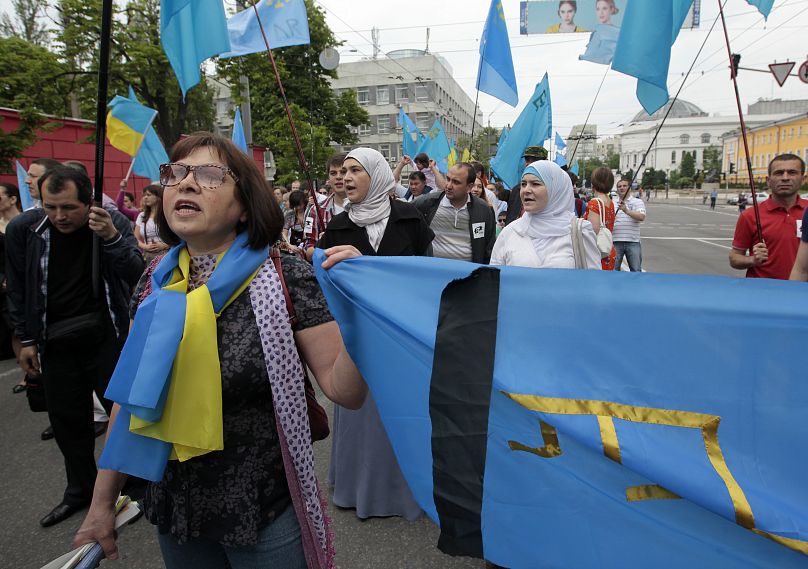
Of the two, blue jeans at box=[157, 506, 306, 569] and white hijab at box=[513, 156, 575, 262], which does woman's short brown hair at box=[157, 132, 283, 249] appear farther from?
white hijab at box=[513, 156, 575, 262]

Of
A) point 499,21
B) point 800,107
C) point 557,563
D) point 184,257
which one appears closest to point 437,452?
point 557,563

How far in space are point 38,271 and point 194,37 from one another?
7.10 feet

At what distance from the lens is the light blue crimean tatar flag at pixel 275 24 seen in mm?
5293

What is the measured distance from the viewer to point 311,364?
1.68 meters

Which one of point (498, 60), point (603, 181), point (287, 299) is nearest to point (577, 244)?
point (287, 299)

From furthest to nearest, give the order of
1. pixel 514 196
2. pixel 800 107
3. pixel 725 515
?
pixel 800 107, pixel 514 196, pixel 725 515

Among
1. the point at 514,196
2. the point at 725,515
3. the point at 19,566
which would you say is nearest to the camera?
the point at 725,515

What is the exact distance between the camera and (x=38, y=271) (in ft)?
10.2

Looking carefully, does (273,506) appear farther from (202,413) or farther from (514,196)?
(514,196)

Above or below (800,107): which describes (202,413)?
below

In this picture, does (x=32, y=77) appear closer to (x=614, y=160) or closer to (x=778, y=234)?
(x=778, y=234)

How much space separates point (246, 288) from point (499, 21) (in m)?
6.87

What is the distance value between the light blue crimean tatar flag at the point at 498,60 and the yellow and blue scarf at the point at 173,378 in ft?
21.2

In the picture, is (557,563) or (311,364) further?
(311,364)
